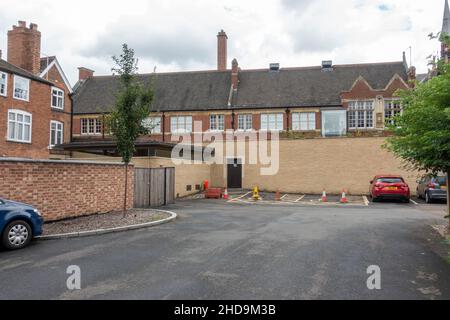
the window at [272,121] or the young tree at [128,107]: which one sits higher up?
the window at [272,121]

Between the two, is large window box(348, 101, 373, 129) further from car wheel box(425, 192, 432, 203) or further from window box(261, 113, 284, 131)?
car wheel box(425, 192, 432, 203)

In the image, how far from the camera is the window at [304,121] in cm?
3381

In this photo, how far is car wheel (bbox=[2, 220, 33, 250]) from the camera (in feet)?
27.5

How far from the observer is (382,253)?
801cm

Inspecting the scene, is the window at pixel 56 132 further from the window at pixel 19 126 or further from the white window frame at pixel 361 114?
the white window frame at pixel 361 114

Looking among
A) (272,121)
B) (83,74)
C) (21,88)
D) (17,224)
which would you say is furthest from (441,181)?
(83,74)

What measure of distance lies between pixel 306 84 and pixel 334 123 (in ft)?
17.1

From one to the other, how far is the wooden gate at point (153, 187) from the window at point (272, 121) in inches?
626

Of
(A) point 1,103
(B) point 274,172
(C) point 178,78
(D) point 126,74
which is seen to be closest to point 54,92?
(A) point 1,103

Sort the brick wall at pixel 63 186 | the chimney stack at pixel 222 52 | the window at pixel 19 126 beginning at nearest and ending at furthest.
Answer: the brick wall at pixel 63 186 → the window at pixel 19 126 → the chimney stack at pixel 222 52

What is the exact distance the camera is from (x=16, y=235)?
28.2 feet

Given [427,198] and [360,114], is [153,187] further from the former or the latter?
[360,114]

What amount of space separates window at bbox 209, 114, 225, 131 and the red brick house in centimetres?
1339

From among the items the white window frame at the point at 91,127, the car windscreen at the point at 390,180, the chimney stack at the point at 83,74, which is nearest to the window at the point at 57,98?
the white window frame at the point at 91,127
